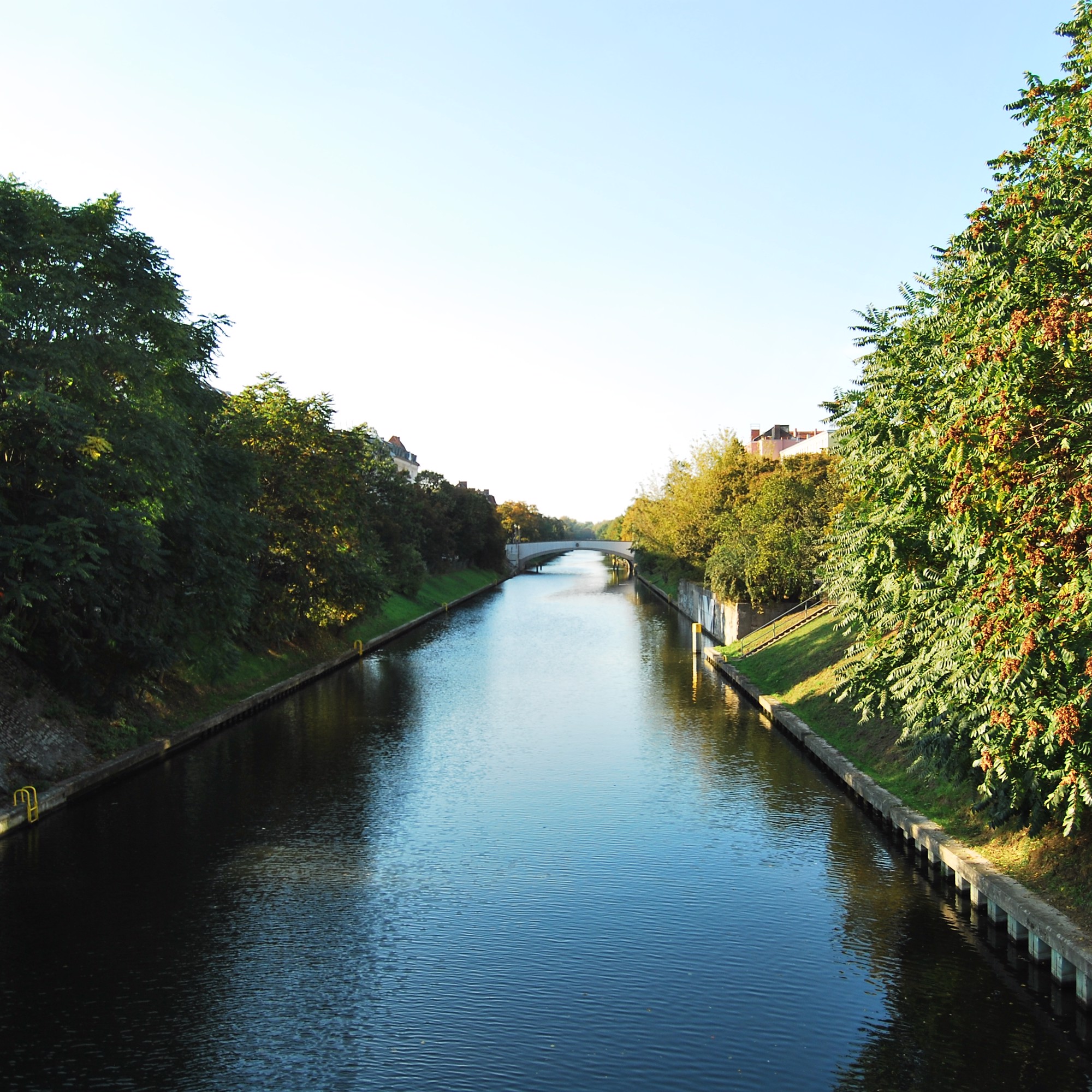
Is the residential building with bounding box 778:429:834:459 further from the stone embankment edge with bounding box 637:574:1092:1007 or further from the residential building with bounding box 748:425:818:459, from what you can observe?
the stone embankment edge with bounding box 637:574:1092:1007

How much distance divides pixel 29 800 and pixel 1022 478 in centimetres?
1940

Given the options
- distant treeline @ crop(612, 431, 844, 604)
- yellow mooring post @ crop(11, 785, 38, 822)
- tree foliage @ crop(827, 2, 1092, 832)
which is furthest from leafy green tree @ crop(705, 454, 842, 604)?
yellow mooring post @ crop(11, 785, 38, 822)

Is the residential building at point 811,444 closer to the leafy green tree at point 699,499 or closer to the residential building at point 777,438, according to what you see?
the residential building at point 777,438

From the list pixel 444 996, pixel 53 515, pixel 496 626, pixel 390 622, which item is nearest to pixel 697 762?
pixel 444 996

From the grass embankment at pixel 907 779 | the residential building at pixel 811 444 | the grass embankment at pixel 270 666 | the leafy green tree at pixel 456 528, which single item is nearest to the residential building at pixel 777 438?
the residential building at pixel 811 444

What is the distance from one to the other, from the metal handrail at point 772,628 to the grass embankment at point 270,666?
700 inches

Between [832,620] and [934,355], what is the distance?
2437cm

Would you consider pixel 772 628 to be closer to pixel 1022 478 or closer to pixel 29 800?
pixel 29 800

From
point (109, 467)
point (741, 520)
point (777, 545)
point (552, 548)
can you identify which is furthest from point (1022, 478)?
point (552, 548)

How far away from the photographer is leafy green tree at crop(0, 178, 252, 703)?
2034 cm

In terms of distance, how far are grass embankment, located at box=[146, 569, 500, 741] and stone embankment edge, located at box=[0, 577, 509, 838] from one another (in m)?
0.32

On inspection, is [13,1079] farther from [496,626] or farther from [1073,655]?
[496,626]

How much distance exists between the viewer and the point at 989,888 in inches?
607

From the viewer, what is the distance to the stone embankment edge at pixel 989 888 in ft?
42.5
